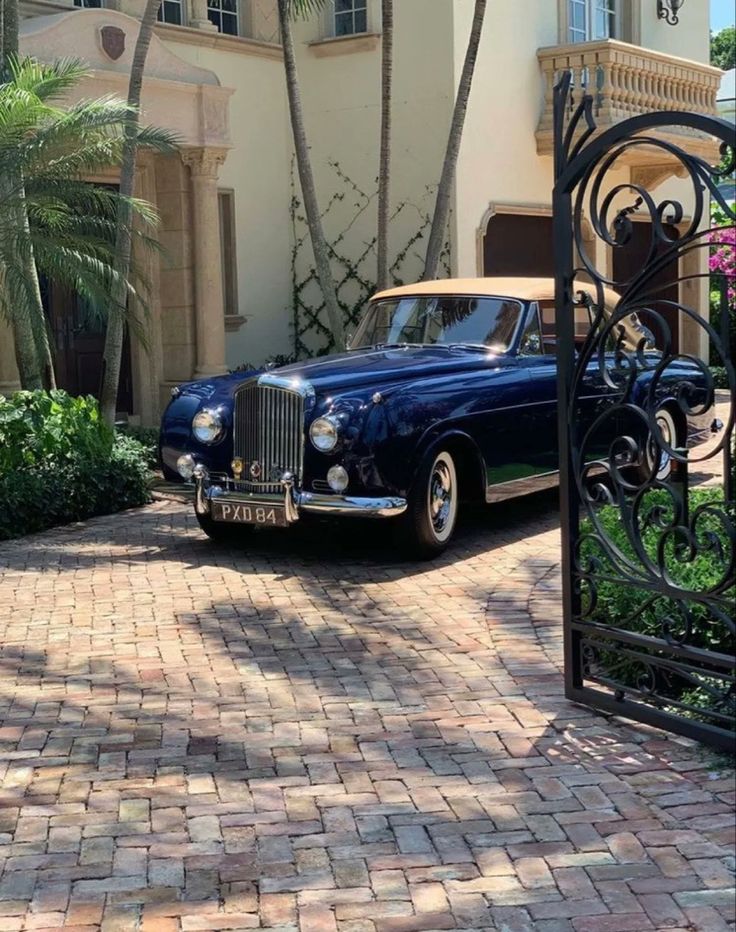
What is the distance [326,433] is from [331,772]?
3361 mm

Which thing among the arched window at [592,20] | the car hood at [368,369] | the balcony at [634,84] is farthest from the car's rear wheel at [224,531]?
the arched window at [592,20]

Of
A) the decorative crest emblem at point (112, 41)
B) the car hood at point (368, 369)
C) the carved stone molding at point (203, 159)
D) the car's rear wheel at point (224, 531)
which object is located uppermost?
the decorative crest emblem at point (112, 41)

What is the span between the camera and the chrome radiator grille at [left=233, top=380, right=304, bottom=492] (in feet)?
26.3

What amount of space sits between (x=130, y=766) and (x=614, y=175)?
1656 cm

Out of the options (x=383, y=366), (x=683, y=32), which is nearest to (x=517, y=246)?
(x=683, y=32)

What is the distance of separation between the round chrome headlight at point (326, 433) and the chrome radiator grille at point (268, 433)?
0.51ft

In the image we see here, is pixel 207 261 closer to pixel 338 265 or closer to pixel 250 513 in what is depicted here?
pixel 338 265

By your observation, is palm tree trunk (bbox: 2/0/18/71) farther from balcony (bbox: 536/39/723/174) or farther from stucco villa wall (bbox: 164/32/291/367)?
balcony (bbox: 536/39/723/174)

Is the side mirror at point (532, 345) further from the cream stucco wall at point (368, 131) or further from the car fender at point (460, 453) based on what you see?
the cream stucco wall at point (368, 131)

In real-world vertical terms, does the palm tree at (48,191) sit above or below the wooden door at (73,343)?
above

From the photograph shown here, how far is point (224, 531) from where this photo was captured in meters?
8.98

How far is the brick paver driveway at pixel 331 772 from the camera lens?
3.69 m

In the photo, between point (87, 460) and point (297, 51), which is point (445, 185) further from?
point (87, 460)

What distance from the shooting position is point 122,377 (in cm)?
1555
